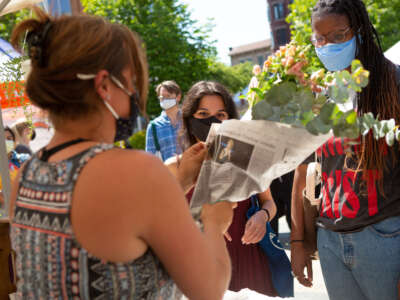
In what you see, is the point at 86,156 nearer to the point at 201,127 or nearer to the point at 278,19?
the point at 201,127

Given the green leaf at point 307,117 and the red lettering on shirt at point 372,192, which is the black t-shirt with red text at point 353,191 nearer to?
the red lettering on shirt at point 372,192

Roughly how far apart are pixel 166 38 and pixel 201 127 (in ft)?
64.4

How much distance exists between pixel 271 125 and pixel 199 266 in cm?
53

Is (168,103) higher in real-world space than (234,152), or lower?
lower

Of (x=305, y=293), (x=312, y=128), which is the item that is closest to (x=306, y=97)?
(x=312, y=128)

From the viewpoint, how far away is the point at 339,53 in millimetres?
2186

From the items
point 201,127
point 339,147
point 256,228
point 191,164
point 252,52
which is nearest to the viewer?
point 191,164

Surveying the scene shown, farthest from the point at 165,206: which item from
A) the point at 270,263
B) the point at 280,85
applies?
the point at 270,263

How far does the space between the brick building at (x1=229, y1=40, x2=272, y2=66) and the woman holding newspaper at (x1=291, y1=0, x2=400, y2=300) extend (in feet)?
251

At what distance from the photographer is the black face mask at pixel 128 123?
140 centimetres

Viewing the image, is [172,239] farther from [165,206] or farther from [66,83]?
[66,83]

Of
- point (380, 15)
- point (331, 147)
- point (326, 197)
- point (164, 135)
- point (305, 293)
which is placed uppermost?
point (380, 15)

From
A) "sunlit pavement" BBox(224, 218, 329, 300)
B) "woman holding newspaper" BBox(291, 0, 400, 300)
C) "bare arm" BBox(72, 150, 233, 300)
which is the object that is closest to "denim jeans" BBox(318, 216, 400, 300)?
"woman holding newspaper" BBox(291, 0, 400, 300)

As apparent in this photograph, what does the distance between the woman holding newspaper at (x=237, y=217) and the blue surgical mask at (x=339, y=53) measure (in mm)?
864
